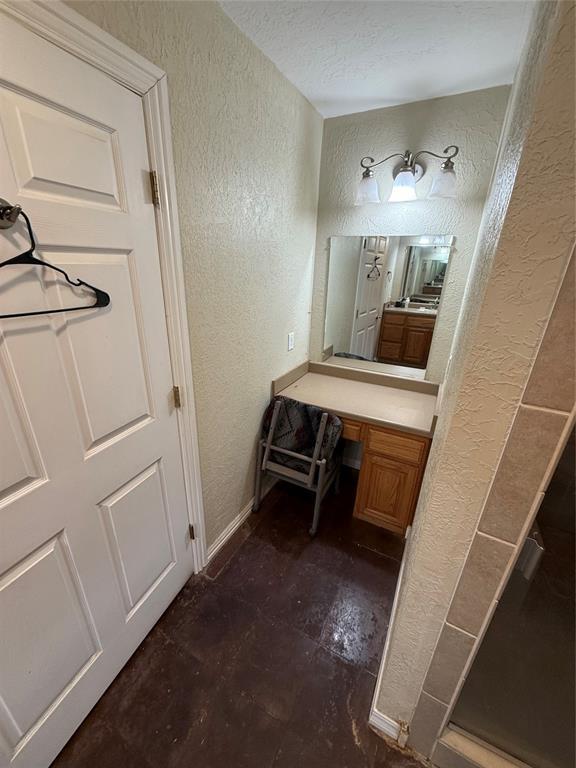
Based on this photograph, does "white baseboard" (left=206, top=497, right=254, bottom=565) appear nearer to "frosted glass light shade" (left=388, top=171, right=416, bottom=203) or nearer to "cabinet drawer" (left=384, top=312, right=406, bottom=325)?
"cabinet drawer" (left=384, top=312, right=406, bottom=325)

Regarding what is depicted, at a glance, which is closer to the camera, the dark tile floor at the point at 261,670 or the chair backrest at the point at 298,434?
the dark tile floor at the point at 261,670

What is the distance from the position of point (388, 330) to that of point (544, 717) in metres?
1.85

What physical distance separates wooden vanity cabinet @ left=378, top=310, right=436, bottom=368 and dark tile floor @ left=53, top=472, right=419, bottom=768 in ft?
3.90

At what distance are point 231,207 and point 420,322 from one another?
1.38 m

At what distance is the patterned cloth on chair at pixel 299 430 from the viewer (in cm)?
172

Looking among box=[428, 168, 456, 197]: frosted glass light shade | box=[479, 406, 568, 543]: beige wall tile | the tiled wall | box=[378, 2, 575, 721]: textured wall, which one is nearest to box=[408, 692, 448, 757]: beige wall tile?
the tiled wall

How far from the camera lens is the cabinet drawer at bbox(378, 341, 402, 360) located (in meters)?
2.14

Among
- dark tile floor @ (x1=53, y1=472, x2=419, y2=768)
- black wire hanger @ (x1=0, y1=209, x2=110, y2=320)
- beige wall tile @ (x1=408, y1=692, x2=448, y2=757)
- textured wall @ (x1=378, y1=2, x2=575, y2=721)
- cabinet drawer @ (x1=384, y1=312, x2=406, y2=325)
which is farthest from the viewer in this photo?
cabinet drawer @ (x1=384, y1=312, x2=406, y2=325)

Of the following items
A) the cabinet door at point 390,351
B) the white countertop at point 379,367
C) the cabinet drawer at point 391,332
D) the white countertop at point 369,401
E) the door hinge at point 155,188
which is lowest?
the white countertop at point 369,401

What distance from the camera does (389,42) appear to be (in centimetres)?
117

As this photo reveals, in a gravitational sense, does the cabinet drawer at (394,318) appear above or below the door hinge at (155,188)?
below

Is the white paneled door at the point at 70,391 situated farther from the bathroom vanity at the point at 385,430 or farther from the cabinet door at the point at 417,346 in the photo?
the cabinet door at the point at 417,346

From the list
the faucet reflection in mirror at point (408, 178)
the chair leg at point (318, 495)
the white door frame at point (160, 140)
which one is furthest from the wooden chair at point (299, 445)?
the faucet reflection in mirror at point (408, 178)

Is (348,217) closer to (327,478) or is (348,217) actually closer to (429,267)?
(429,267)
